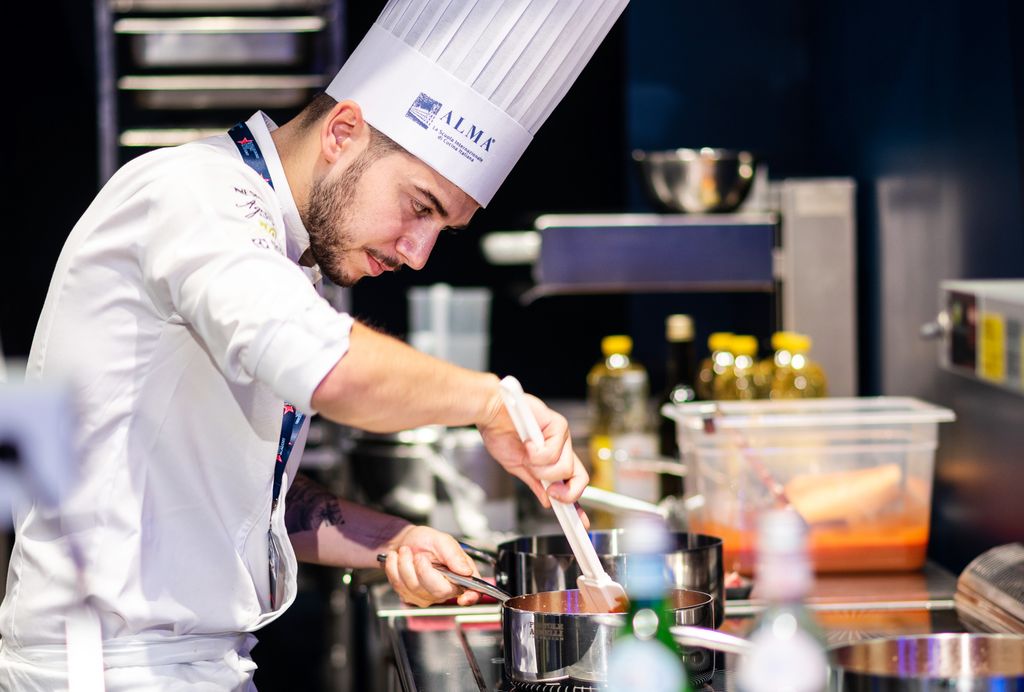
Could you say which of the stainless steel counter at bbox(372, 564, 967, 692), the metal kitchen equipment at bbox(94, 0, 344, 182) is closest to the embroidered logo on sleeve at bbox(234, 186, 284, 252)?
the stainless steel counter at bbox(372, 564, 967, 692)

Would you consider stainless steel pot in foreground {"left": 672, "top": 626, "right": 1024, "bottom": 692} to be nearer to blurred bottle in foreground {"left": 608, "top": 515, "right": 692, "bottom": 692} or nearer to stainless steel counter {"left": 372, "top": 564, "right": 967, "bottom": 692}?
blurred bottle in foreground {"left": 608, "top": 515, "right": 692, "bottom": 692}

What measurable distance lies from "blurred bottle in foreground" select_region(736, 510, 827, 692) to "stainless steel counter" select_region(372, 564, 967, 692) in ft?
1.64

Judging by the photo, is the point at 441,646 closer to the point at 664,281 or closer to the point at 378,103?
the point at 378,103

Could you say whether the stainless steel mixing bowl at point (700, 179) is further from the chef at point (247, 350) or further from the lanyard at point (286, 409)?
the lanyard at point (286, 409)

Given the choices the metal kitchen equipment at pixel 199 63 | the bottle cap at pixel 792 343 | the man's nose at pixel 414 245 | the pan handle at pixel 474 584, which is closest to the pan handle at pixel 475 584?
the pan handle at pixel 474 584

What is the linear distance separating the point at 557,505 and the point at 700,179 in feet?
4.70

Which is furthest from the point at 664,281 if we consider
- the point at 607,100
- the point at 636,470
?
the point at 607,100

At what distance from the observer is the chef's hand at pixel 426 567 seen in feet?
5.19

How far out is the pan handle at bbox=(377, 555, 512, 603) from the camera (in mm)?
1523

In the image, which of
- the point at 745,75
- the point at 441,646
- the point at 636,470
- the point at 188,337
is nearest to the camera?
the point at 188,337

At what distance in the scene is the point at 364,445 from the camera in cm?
297

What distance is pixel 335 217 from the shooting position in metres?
1.56

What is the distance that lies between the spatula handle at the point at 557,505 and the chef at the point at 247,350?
0.01 metres

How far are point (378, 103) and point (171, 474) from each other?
0.49 m
